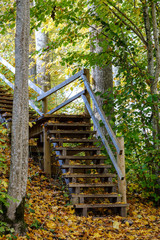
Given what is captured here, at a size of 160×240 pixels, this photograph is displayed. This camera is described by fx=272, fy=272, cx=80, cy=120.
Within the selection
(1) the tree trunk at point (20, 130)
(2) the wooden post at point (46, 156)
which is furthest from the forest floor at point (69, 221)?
(2) the wooden post at point (46, 156)

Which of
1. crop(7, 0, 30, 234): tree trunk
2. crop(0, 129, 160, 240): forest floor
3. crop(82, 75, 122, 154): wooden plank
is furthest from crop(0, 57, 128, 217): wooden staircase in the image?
crop(7, 0, 30, 234): tree trunk

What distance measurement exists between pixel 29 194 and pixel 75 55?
11.8 ft

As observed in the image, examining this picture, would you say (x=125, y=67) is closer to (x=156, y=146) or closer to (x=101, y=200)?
(x=156, y=146)

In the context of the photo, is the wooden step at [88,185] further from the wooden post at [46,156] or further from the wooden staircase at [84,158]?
the wooden post at [46,156]

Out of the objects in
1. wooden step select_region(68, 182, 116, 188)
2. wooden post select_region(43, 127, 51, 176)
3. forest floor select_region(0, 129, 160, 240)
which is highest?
wooden post select_region(43, 127, 51, 176)

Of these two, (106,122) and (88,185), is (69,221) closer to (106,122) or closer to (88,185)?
(88,185)

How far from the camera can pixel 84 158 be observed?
6.13m

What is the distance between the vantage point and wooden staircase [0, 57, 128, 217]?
555 centimetres

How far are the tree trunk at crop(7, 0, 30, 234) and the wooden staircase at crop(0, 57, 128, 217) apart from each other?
1.72 metres

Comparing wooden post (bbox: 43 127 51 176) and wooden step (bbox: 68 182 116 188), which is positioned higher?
wooden post (bbox: 43 127 51 176)

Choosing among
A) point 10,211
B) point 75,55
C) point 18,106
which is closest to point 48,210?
point 10,211

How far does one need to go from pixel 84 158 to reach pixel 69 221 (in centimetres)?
168

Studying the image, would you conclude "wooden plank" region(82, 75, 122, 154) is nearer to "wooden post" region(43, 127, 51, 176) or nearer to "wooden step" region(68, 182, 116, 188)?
"wooden step" region(68, 182, 116, 188)

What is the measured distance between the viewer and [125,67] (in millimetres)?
6500
